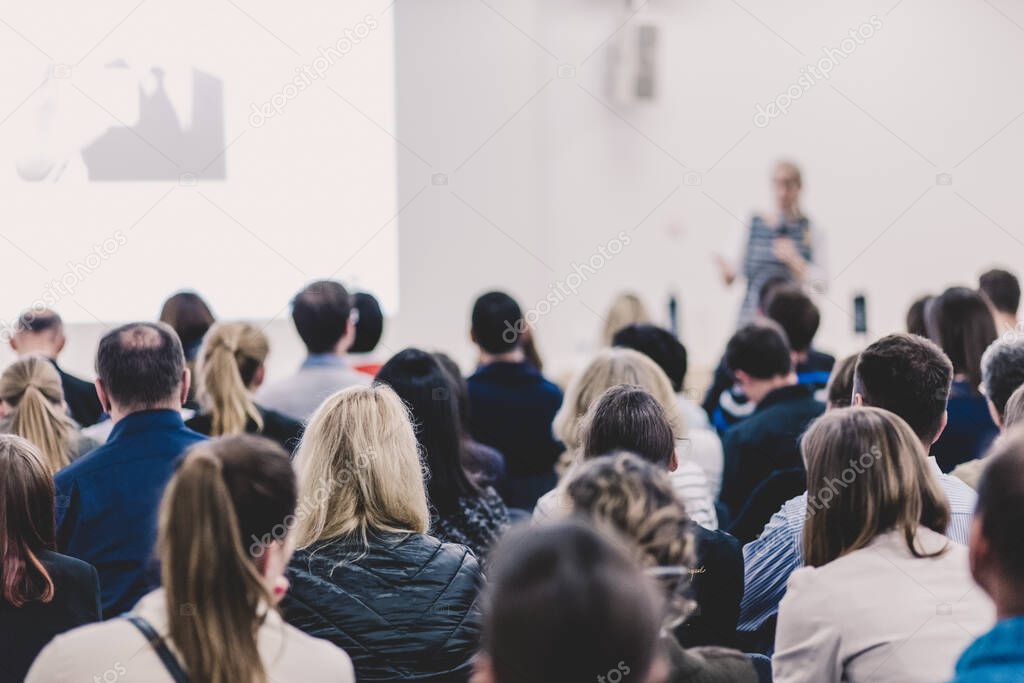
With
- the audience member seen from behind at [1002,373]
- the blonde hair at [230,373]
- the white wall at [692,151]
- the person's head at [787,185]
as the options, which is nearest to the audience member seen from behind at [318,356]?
the blonde hair at [230,373]

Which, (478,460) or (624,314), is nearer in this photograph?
(478,460)

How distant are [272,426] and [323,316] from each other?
0.60 meters

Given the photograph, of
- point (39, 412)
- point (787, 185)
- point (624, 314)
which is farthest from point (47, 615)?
point (787, 185)

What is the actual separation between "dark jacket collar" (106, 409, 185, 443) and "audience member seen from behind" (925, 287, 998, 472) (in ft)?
6.33

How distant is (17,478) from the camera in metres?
1.87

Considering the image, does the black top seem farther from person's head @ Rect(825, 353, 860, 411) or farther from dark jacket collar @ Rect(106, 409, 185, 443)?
person's head @ Rect(825, 353, 860, 411)

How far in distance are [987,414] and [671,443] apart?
4.17ft

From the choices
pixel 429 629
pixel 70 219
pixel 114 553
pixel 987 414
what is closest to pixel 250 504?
pixel 429 629

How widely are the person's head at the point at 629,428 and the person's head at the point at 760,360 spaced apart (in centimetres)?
130

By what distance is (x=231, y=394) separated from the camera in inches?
121

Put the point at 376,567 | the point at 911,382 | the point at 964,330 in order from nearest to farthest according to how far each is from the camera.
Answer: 1. the point at 376,567
2. the point at 911,382
3. the point at 964,330

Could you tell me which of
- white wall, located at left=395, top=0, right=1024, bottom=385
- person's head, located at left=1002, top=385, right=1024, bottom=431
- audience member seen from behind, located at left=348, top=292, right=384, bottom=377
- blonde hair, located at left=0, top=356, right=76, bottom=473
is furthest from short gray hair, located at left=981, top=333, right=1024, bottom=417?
white wall, located at left=395, top=0, right=1024, bottom=385

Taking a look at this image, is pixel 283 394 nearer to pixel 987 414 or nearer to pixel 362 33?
pixel 987 414

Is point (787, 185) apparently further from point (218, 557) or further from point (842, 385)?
point (218, 557)
